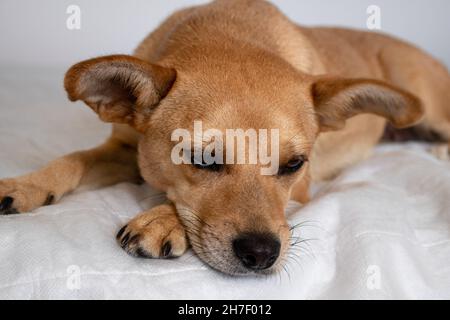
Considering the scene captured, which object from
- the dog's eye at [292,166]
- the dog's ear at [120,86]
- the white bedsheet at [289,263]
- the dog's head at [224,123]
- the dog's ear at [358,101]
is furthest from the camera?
the dog's ear at [358,101]

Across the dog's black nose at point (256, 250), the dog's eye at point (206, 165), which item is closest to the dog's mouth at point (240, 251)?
the dog's black nose at point (256, 250)

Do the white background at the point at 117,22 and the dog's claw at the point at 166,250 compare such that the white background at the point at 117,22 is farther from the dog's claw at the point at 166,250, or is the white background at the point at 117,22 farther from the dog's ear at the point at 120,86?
the dog's claw at the point at 166,250

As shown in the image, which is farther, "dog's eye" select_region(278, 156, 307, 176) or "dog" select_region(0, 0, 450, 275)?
"dog's eye" select_region(278, 156, 307, 176)

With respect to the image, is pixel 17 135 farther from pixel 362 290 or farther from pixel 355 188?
pixel 362 290

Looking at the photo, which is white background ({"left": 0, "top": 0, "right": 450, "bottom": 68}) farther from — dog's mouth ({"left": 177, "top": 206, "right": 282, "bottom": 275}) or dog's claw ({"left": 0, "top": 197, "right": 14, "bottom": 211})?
dog's mouth ({"left": 177, "top": 206, "right": 282, "bottom": 275})

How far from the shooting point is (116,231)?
7.07 ft

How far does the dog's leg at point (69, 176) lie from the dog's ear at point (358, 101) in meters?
1.07

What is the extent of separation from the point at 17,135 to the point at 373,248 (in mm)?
2388

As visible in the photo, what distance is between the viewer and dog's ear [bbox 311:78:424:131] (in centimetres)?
246

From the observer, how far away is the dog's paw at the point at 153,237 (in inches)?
77.8

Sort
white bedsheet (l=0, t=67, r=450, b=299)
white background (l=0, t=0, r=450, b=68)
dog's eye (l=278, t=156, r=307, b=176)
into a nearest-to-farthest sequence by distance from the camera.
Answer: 1. white bedsheet (l=0, t=67, r=450, b=299)
2. dog's eye (l=278, t=156, r=307, b=176)
3. white background (l=0, t=0, r=450, b=68)

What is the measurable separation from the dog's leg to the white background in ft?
9.55

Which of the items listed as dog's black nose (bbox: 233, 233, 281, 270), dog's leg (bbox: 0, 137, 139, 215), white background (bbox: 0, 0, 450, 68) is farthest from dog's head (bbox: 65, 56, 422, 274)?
white background (bbox: 0, 0, 450, 68)

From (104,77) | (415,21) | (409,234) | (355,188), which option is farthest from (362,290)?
(415,21)
